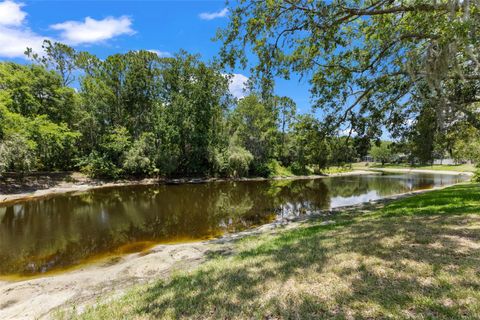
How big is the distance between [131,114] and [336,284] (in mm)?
34800

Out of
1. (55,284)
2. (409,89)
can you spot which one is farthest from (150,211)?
(409,89)

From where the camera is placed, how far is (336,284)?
367 cm

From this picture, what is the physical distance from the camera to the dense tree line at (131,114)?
25797 mm

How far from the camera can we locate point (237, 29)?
22.0ft

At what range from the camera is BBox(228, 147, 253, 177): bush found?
3300 cm

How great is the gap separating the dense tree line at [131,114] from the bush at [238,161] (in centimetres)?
14

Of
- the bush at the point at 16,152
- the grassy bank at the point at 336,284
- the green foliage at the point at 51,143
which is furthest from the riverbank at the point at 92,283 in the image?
the green foliage at the point at 51,143

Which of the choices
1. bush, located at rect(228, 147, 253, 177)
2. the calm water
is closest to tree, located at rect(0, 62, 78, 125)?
the calm water

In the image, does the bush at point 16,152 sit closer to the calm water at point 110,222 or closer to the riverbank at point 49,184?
the riverbank at point 49,184

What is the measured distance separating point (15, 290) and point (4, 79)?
25486 millimetres

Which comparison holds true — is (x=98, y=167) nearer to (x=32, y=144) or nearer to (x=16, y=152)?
(x=32, y=144)

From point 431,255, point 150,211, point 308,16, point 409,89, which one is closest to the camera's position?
point 431,255

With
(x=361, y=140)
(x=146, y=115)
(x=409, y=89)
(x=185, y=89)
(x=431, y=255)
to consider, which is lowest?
(x=431, y=255)

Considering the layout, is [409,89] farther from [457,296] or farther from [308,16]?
[457,296]
